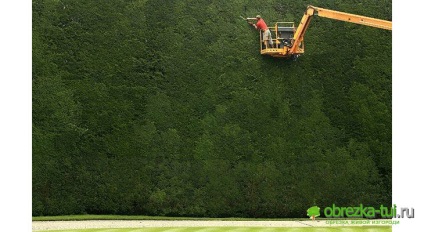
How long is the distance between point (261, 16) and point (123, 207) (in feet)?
18.5

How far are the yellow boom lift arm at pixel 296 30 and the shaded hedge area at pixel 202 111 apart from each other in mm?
281

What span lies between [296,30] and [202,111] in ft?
9.79

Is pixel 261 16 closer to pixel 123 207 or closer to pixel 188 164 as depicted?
pixel 188 164

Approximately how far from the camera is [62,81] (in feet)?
44.9

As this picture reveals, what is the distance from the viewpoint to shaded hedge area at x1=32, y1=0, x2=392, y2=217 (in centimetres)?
1366

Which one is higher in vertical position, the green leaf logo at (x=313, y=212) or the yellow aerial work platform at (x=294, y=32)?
the yellow aerial work platform at (x=294, y=32)

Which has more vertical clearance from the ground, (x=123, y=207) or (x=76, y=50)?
(x=76, y=50)

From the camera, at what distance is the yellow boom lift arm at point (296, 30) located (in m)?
13.3

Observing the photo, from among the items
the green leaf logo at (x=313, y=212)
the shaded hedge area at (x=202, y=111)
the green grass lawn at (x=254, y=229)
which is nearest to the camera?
the green grass lawn at (x=254, y=229)

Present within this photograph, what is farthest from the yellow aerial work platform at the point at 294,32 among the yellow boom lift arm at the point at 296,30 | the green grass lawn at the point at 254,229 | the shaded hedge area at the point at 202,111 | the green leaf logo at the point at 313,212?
the green grass lawn at the point at 254,229

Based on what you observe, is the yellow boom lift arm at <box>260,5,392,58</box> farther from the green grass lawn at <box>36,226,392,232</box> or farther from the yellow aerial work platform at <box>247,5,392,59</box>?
the green grass lawn at <box>36,226,392,232</box>

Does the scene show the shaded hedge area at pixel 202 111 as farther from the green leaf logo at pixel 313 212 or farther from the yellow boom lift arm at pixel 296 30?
the yellow boom lift arm at pixel 296 30

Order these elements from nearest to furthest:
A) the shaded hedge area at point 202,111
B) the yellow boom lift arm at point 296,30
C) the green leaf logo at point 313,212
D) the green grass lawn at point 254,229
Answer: the green grass lawn at point 254,229, the yellow boom lift arm at point 296,30, the shaded hedge area at point 202,111, the green leaf logo at point 313,212

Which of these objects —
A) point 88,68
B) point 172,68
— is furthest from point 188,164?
point 88,68
